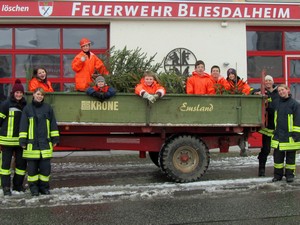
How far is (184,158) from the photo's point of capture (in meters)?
6.82

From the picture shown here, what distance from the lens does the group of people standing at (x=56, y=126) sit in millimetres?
6039

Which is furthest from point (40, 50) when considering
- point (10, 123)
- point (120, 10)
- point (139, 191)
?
point (139, 191)

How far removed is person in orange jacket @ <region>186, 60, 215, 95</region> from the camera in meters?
7.07

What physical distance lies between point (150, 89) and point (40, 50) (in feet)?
18.3

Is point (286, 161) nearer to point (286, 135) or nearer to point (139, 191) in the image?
point (286, 135)

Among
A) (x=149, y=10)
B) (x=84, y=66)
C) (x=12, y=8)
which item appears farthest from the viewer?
(x=149, y=10)

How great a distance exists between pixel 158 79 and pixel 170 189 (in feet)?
6.42

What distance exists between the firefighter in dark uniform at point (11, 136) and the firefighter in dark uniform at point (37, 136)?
26 centimetres

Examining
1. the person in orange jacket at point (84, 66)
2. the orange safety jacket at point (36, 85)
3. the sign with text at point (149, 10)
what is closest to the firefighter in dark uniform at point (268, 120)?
the person in orange jacket at point (84, 66)

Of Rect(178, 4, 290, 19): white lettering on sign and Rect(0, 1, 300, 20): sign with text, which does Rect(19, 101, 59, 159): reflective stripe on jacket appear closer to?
Rect(0, 1, 300, 20): sign with text

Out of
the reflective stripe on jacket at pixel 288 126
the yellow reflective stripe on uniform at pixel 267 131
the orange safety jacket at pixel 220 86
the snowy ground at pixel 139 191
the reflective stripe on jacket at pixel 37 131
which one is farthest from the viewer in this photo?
the yellow reflective stripe on uniform at pixel 267 131

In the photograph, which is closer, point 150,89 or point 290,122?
point 150,89

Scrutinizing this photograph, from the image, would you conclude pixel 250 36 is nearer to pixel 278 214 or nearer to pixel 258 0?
pixel 258 0

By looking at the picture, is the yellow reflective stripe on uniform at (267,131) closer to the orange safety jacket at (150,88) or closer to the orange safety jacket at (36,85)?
the orange safety jacket at (150,88)
